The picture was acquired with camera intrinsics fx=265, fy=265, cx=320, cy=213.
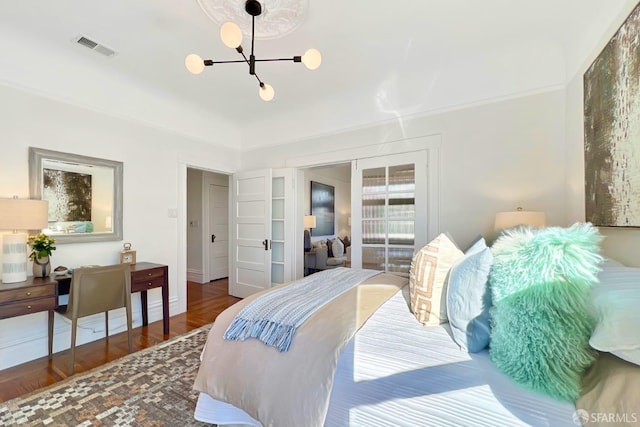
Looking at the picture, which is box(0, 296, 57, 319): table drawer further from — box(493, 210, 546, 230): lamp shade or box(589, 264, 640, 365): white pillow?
box(493, 210, 546, 230): lamp shade

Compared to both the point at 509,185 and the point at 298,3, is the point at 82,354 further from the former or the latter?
the point at 509,185

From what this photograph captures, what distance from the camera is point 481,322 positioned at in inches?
41.6

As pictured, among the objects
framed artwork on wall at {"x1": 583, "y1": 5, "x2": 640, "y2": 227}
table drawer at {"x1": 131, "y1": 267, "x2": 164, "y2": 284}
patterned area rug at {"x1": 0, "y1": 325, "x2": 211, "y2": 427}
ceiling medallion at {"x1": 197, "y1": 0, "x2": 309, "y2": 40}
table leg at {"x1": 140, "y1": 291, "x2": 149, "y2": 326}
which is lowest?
patterned area rug at {"x1": 0, "y1": 325, "x2": 211, "y2": 427}

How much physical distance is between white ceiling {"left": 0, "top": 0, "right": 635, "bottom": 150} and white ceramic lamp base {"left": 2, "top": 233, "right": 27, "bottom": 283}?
1368 mm

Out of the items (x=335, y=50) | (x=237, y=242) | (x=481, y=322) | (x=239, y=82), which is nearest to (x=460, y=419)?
(x=481, y=322)

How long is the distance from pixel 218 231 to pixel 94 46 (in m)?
3.67

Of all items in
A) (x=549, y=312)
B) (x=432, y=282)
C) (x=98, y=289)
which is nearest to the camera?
(x=549, y=312)

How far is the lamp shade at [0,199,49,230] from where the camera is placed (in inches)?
80.3

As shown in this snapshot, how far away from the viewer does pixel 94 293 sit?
7.40 feet

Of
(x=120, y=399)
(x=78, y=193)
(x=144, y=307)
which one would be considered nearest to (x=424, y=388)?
(x=120, y=399)

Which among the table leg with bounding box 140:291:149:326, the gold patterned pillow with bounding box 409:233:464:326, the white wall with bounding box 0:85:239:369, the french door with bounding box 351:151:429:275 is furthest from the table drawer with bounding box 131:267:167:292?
the gold patterned pillow with bounding box 409:233:464:326

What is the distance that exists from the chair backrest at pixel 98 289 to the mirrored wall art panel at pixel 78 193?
0.71m

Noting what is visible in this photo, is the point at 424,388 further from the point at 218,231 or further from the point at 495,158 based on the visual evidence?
the point at 218,231

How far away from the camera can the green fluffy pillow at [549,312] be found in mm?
790
